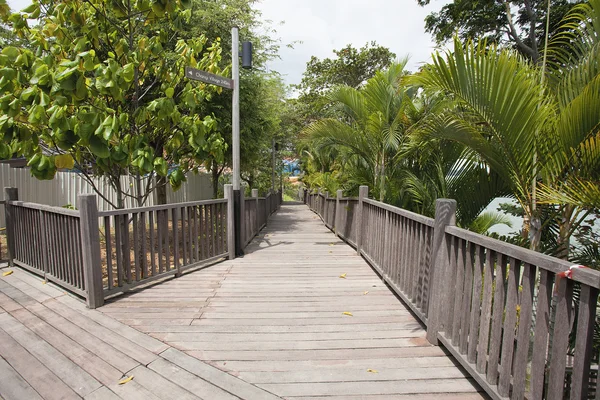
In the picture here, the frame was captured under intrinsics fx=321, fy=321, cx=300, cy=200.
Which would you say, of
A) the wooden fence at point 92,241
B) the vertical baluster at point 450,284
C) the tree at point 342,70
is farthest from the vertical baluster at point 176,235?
the tree at point 342,70

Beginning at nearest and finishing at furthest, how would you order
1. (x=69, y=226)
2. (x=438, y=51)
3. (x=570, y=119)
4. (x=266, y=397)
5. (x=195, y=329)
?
(x=266, y=397) → (x=570, y=119) → (x=438, y=51) → (x=195, y=329) → (x=69, y=226)

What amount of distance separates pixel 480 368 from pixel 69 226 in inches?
146

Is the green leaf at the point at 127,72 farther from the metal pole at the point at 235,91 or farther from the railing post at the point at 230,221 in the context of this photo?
the railing post at the point at 230,221

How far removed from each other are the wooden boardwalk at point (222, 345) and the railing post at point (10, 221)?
1.96 ft

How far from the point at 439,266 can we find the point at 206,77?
367cm

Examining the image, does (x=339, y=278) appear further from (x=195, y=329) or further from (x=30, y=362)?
(x=30, y=362)

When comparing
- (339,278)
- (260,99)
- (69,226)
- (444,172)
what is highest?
(260,99)

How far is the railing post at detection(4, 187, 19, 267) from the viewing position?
418cm

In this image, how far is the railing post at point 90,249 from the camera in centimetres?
297

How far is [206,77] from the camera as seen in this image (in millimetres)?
4305

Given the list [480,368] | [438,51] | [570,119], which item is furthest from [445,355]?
[438,51]

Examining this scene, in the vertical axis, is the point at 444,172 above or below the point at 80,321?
above

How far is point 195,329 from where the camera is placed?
8.75 ft

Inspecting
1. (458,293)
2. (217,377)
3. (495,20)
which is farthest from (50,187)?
(495,20)
